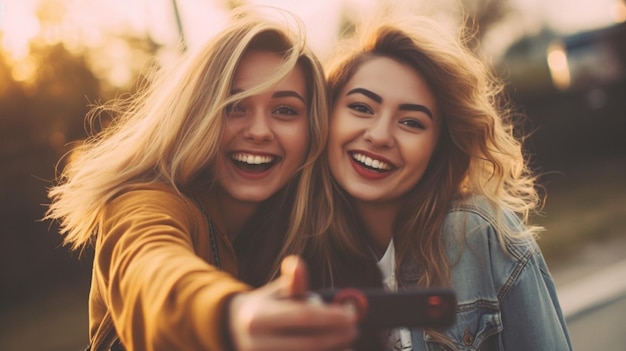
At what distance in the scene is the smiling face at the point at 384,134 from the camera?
8.23 feet

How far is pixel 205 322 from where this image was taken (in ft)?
3.26

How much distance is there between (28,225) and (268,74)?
748cm

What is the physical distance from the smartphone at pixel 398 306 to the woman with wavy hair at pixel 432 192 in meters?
1.50

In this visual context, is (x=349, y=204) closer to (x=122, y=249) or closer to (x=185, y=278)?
(x=122, y=249)

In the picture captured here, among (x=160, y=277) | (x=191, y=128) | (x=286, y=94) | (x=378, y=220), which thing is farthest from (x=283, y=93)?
(x=160, y=277)

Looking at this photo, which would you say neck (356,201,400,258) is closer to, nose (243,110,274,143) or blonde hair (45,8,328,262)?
blonde hair (45,8,328,262)

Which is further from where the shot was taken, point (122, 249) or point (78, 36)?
point (78, 36)

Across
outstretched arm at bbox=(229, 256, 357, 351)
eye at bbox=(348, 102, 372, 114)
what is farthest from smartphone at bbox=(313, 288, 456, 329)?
eye at bbox=(348, 102, 372, 114)

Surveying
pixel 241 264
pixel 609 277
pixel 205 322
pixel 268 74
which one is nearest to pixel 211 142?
pixel 268 74

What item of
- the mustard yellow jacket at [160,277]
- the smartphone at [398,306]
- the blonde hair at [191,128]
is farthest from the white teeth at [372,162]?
the smartphone at [398,306]

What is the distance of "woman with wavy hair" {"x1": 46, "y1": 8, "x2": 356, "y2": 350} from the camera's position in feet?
5.13

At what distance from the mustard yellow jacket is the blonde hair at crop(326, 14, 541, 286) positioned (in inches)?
38.4

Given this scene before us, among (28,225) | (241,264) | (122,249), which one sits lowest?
(122,249)

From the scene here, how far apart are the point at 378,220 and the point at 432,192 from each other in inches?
11.3
